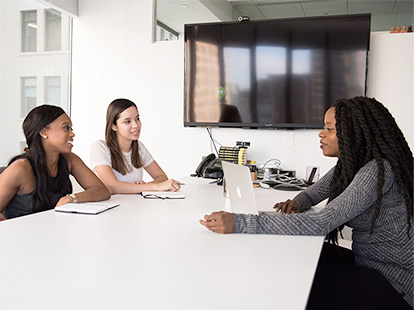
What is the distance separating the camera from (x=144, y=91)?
407 centimetres

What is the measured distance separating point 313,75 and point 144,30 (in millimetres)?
1702

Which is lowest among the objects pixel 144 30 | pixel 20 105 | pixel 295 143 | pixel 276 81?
pixel 295 143

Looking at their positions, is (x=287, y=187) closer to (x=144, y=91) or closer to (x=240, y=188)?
(x=240, y=188)

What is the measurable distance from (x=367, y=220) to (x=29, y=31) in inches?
134

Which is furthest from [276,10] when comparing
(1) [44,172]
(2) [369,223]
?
(2) [369,223]

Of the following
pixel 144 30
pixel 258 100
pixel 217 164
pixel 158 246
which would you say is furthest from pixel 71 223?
pixel 144 30

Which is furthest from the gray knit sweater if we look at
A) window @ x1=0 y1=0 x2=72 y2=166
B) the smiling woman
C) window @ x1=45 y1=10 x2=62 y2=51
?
window @ x1=45 y1=10 x2=62 y2=51

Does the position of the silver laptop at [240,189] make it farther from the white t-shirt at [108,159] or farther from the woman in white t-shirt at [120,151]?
the white t-shirt at [108,159]

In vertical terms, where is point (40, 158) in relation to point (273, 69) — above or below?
below

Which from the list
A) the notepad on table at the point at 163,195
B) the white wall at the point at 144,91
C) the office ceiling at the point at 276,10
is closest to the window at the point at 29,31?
the white wall at the point at 144,91

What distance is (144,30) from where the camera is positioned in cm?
405

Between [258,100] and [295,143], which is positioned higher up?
[258,100]

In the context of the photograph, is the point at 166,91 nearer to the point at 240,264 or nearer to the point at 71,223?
the point at 71,223

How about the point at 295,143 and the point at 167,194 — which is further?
the point at 295,143
